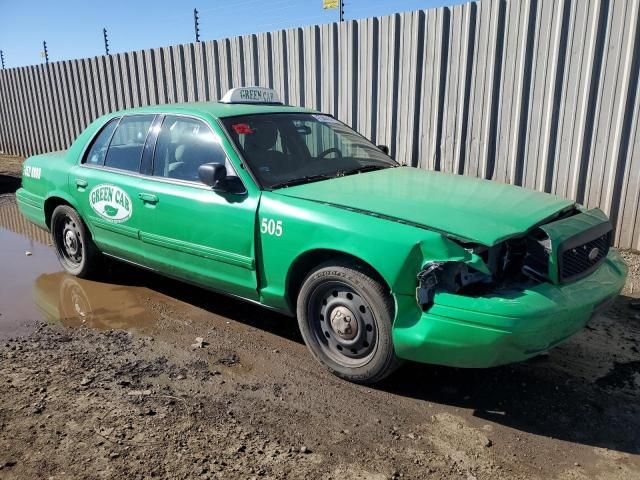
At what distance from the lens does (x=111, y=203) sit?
4695 millimetres

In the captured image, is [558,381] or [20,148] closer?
[558,381]

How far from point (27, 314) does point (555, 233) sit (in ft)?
13.5

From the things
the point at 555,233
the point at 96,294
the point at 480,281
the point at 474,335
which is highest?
the point at 555,233

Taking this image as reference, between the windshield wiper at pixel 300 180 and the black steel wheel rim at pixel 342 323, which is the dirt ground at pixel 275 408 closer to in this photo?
the black steel wheel rim at pixel 342 323

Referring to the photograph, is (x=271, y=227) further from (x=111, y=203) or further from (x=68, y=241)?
(x=68, y=241)

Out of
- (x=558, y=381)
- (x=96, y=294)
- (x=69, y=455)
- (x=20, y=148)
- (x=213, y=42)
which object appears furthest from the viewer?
(x=20, y=148)

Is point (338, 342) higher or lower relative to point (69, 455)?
higher

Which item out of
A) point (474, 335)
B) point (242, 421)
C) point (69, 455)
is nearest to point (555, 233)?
point (474, 335)

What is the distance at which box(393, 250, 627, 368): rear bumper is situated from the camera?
9.05 ft

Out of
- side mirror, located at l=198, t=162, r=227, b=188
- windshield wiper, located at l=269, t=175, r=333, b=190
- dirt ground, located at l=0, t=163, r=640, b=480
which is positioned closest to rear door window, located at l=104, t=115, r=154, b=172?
side mirror, located at l=198, t=162, r=227, b=188

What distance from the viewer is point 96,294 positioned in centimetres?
507

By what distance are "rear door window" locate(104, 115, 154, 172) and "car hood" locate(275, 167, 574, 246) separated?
5.37ft

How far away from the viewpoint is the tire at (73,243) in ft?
17.1

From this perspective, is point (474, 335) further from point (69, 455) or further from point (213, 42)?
point (213, 42)
